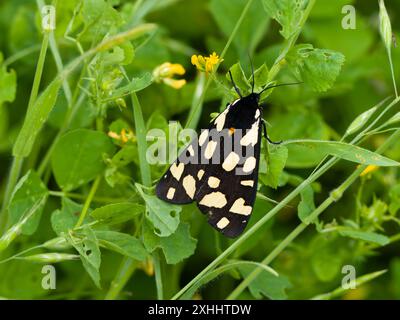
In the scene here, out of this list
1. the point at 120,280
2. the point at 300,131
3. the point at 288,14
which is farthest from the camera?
the point at 300,131

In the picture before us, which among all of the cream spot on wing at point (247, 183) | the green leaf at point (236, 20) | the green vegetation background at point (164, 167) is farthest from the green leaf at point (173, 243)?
the green leaf at point (236, 20)

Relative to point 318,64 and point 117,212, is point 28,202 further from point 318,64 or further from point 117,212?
point 318,64

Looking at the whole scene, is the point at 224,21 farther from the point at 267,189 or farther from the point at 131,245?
the point at 131,245

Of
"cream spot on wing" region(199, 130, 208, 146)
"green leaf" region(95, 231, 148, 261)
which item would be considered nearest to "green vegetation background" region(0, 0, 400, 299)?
"green leaf" region(95, 231, 148, 261)

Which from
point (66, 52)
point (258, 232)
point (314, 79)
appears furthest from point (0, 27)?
point (314, 79)

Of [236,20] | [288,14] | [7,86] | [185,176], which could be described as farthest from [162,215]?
[236,20]
